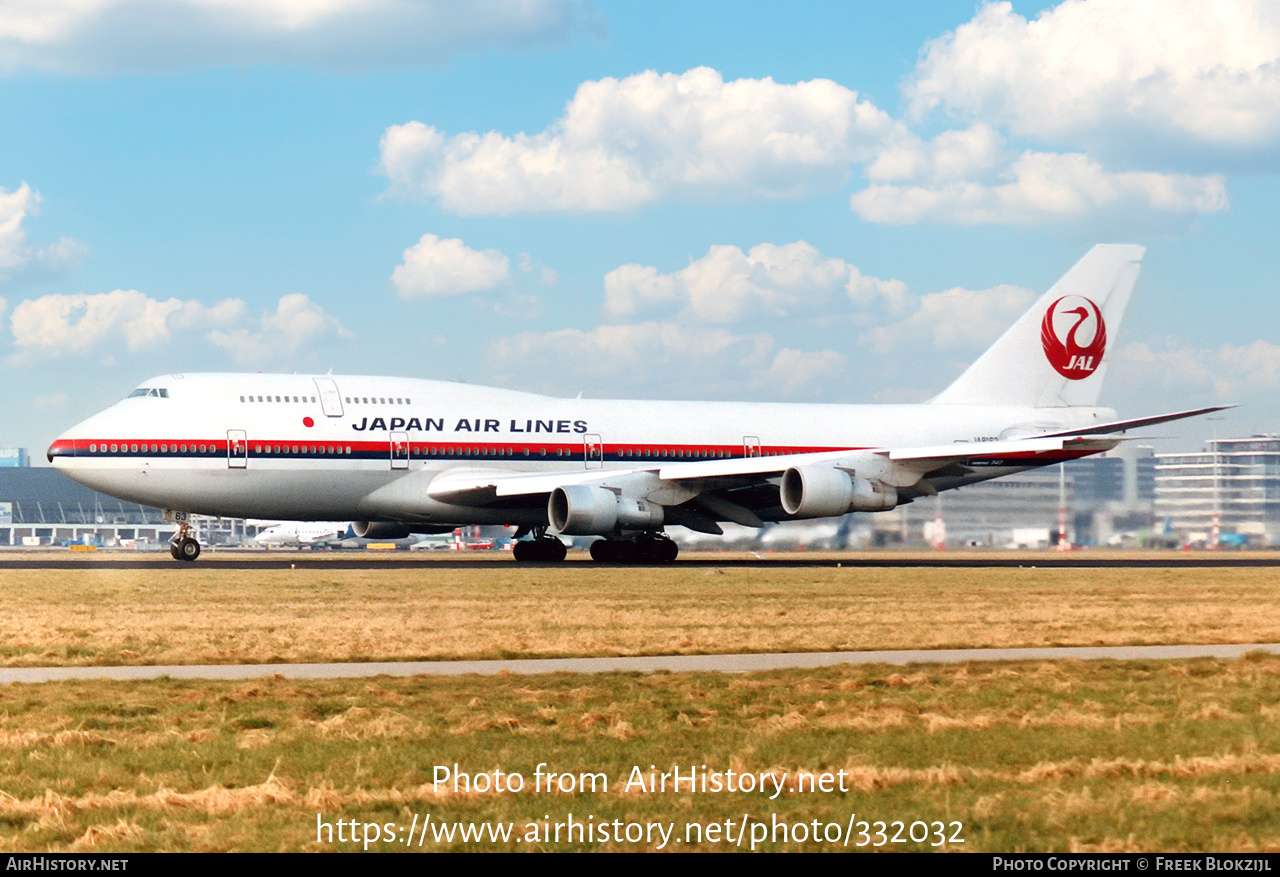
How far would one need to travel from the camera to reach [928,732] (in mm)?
11445

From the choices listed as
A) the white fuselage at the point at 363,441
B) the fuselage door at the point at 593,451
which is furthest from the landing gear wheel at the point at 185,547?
the fuselage door at the point at 593,451

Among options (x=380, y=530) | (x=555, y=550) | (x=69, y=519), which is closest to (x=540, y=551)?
(x=555, y=550)

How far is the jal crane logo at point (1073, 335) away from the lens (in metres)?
47.7

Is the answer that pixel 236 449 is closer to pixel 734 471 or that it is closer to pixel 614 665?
pixel 734 471

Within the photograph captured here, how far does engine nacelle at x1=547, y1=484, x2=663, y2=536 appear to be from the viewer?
123 feet

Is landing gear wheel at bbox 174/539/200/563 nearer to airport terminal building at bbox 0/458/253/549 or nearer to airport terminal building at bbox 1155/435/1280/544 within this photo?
airport terminal building at bbox 1155/435/1280/544

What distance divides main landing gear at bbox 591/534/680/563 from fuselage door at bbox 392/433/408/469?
6329 mm

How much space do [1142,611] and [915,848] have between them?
17.8 meters

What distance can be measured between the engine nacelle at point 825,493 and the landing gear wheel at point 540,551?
7436mm

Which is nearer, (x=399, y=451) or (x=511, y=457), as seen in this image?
(x=399, y=451)

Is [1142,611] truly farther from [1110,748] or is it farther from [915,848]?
[915,848]

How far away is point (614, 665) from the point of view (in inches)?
635

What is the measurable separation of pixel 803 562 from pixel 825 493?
560cm

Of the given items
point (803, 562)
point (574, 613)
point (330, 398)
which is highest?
point (330, 398)
